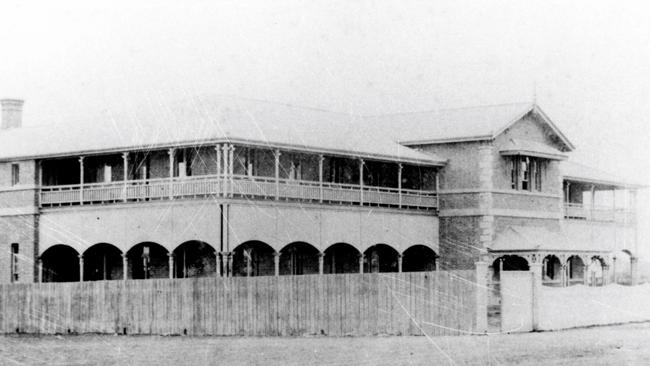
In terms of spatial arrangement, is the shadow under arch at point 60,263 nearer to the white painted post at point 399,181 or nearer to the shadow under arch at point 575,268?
the white painted post at point 399,181

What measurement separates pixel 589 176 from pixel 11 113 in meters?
28.1

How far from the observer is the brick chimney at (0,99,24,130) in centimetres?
5434

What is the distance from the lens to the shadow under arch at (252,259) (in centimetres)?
4066

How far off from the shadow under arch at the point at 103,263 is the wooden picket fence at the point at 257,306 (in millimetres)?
9140

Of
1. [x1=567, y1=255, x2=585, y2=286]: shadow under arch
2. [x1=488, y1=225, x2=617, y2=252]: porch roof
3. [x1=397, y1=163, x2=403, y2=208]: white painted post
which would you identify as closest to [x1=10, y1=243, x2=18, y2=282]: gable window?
[x1=397, y1=163, x2=403, y2=208]: white painted post

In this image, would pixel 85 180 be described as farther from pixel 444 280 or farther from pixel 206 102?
pixel 444 280

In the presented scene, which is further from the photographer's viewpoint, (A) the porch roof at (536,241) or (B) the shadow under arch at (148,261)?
(A) the porch roof at (536,241)

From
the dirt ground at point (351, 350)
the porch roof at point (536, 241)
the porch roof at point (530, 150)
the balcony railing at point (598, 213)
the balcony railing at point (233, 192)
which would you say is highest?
the porch roof at point (530, 150)

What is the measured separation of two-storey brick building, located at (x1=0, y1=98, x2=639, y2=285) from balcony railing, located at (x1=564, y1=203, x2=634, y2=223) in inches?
87.8

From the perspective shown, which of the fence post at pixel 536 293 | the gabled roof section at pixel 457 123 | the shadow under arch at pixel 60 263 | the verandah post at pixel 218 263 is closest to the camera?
the fence post at pixel 536 293

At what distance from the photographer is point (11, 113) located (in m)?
54.6

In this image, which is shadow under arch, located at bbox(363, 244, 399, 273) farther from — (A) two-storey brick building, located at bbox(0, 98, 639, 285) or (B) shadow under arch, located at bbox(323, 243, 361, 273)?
(B) shadow under arch, located at bbox(323, 243, 361, 273)

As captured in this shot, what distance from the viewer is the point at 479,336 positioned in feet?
89.3

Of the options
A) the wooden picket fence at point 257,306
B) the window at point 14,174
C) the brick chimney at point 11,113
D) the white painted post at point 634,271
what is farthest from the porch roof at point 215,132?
the white painted post at point 634,271
